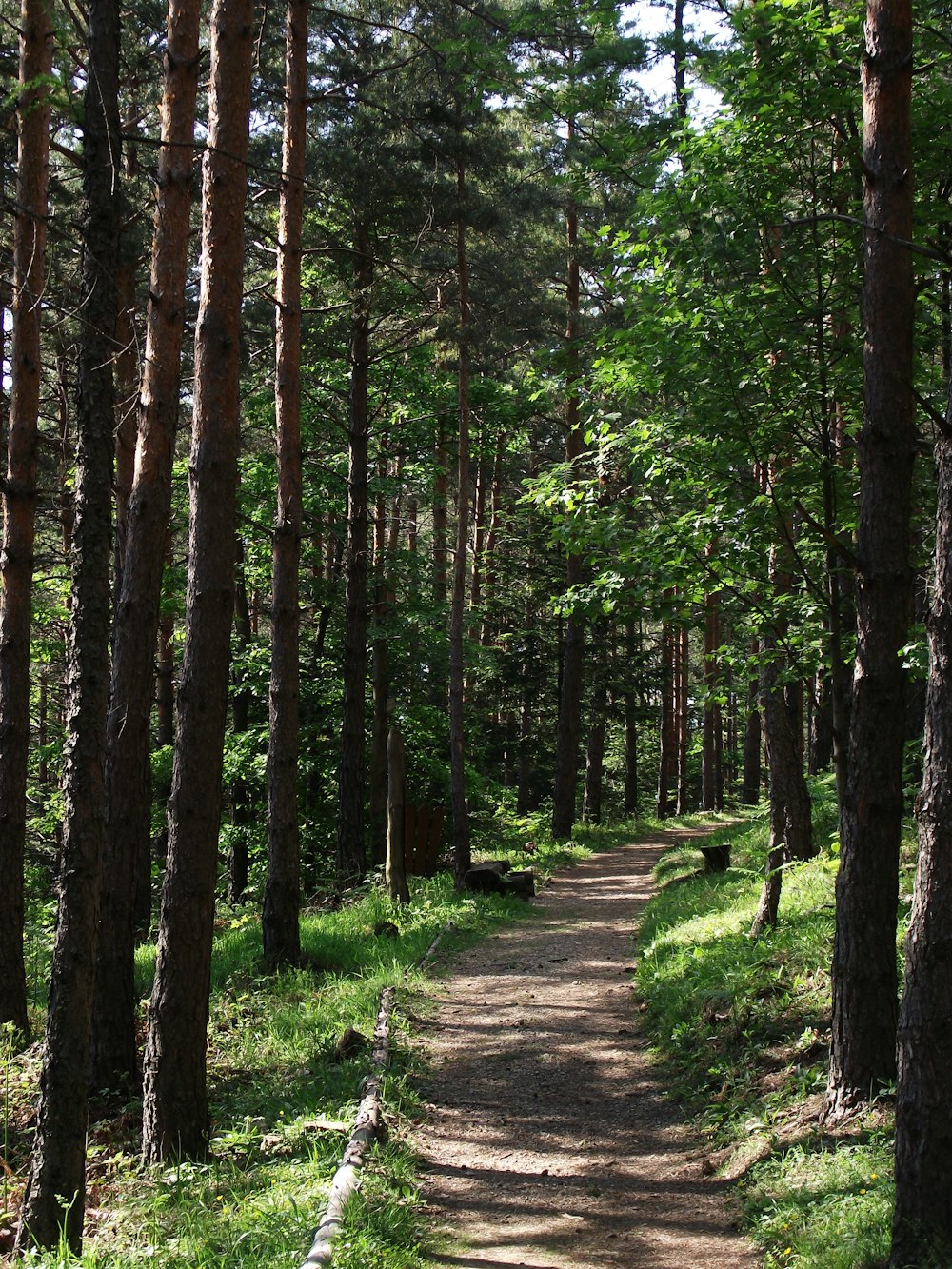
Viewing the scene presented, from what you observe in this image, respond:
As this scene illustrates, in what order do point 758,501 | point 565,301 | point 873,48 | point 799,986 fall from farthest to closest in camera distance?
point 565,301 → point 799,986 → point 758,501 → point 873,48

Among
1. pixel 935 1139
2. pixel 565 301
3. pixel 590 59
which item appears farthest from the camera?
pixel 565 301

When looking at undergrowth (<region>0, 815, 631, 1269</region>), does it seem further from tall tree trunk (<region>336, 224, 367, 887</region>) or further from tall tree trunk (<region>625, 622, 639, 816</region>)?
tall tree trunk (<region>625, 622, 639, 816</region>)

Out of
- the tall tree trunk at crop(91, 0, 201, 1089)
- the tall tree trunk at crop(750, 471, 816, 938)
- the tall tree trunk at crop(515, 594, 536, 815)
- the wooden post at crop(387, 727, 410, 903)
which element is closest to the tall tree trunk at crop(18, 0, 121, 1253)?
the tall tree trunk at crop(91, 0, 201, 1089)

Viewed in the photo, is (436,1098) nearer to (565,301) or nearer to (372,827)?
(372,827)

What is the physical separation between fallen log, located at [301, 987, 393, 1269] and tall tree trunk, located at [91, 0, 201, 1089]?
6.70 ft

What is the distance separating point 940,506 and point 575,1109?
5037 millimetres

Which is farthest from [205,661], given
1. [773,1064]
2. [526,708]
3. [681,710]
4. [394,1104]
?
[681,710]

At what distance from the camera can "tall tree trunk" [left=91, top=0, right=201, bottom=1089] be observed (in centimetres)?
838

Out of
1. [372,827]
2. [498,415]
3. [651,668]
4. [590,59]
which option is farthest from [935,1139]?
[651,668]

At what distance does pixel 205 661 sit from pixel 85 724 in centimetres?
166

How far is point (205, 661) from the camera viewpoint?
7.04 meters

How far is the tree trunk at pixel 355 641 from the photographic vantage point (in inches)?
661

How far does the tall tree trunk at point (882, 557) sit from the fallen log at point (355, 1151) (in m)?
2.69

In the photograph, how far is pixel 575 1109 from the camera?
24.2 ft
